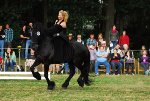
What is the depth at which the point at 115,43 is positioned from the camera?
81.7 ft

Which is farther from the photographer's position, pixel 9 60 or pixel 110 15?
pixel 110 15

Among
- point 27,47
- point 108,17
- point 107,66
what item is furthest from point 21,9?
point 107,66

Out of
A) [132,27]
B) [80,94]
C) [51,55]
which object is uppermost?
[132,27]

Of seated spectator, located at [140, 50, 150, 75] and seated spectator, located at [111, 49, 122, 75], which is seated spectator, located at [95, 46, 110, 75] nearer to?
seated spectator, located at [111, 49, 122, 75]

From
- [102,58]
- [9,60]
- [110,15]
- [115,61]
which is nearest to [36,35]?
[9,60]

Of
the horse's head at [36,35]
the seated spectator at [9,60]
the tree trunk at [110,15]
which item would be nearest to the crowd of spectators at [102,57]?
the seated spectator at [9,60]

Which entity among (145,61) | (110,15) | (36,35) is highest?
(110,15)

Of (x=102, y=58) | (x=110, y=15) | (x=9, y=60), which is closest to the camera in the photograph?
(x=9, y=60)

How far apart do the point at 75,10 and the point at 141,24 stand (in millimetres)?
6745

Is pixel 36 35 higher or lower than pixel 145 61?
higher

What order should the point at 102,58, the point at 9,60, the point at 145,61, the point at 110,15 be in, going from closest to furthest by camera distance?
the point at 9,60, the point at 102,58, the point at 145,61, the point at 110,15

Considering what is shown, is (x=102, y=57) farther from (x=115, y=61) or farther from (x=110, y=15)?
(x=110, y=15)

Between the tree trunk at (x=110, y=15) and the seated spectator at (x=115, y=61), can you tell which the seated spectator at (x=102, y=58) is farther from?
the tree trunk at (x=110, y=15)

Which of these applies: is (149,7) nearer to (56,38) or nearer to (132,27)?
(132,27)
